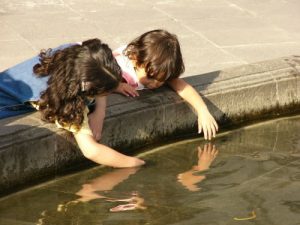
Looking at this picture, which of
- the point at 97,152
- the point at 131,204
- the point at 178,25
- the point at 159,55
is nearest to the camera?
the point at 131,204

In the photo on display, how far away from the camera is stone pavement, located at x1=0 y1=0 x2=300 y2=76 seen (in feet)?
20.5

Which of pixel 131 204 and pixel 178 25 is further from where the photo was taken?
pixel 178 25

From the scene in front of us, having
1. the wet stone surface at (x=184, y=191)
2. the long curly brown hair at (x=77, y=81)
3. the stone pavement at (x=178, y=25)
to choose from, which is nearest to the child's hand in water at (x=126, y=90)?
the wet stone surface at (x=184, y=191)

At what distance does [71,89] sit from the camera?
434 cm

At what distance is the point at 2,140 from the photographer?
4.23 metres

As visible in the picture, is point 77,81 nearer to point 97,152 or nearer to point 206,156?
point 97,152

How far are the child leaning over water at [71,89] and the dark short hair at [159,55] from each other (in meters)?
0.40

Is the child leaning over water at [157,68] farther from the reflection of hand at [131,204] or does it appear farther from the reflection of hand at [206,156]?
the reflection of hand at [131,204]

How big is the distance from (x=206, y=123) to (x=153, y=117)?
12.7 inches

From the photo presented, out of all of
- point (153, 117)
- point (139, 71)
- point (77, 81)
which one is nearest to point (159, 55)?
point (139, 71)

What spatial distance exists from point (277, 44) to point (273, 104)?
1070 mm

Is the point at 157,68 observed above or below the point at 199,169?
above

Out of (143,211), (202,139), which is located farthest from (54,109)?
(202,139)

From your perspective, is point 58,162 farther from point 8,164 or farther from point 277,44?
point 277,44
